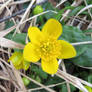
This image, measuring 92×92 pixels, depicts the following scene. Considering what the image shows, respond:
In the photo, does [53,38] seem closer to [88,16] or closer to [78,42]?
[78,42]

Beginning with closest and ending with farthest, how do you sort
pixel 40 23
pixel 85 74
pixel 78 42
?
pixel 78 42
pixel 85 74
pixel 40 23

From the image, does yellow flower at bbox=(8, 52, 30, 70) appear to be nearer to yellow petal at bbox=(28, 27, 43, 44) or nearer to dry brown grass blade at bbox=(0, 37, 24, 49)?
dry brown grass blade at bbox=(0, 37, 24, 49)

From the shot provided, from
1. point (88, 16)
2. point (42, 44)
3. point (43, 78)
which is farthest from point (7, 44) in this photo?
point (88, 16)

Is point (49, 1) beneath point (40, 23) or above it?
above

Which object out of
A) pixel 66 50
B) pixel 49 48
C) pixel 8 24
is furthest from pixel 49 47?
pixel 8 24

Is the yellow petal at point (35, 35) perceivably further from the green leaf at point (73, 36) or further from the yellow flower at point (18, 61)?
the green leaf at point (73, 36)
